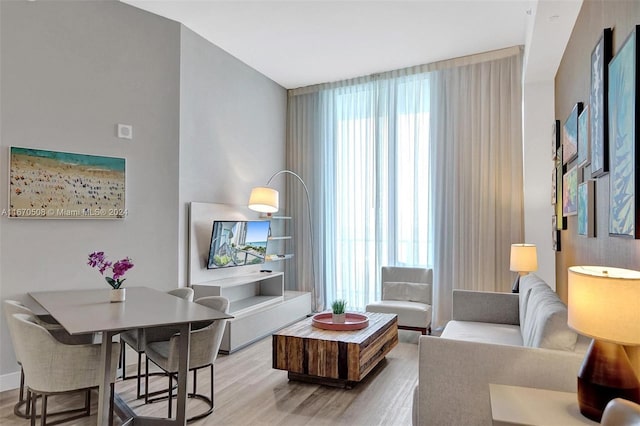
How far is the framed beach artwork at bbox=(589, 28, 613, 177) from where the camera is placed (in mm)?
2146

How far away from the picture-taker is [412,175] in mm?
5703

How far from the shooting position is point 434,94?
5.56 meters

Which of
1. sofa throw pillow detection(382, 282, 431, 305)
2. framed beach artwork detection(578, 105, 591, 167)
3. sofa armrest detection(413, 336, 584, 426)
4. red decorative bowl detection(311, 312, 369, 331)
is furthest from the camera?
sofa throw pillow detection(382, 282, 431, 305)

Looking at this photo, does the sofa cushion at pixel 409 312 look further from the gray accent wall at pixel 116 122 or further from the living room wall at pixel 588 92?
the gray accent wall at pixel 116 122

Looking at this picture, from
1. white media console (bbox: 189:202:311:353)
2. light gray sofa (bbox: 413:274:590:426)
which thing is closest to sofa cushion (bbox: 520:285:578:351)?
light gray sofa (bbox: 413:274:590:426)

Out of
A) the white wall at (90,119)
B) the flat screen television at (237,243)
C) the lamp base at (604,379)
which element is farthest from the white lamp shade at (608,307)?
the flat screen television at (237,243)

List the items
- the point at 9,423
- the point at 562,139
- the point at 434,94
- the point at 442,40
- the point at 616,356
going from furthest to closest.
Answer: the point at 434,94 → the point at 442,40 → the point at 562,139 → the point at 9,423 → the point at 616,356

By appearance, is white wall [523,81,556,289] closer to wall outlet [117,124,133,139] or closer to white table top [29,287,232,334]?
white table top [29,287,232,334]

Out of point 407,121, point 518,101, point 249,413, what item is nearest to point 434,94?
point 407,121

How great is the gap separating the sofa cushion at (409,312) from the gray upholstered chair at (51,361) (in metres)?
3.00

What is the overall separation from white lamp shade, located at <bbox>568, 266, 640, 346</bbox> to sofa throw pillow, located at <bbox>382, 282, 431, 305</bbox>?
353cm

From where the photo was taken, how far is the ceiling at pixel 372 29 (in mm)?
4023

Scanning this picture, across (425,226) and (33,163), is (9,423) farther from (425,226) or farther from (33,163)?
(425,226)

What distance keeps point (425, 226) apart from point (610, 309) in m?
4.14
